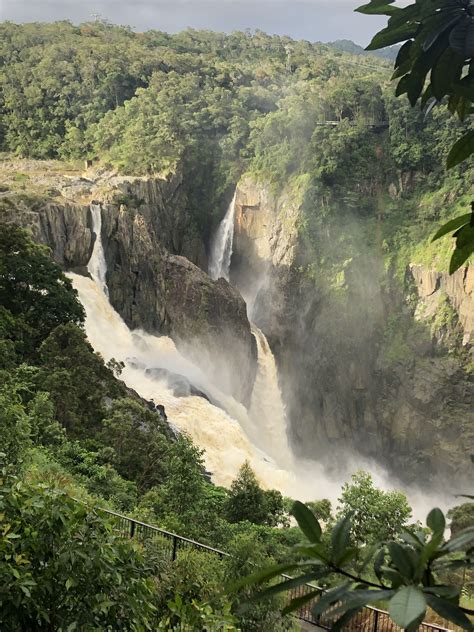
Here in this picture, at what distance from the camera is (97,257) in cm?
2450

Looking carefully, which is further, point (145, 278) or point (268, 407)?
point (268, 407)

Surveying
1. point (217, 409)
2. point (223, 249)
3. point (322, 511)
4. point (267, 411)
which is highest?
point (223, 249)

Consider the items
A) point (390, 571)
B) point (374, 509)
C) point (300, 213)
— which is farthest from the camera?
point (300, 213)

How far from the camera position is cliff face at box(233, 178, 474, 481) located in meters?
27.5

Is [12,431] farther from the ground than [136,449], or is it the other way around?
[136,449]

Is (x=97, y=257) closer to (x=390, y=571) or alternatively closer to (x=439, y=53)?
(x=439, y=53)

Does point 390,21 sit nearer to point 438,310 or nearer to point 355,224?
point 438,310

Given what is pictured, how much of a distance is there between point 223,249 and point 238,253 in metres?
0.72

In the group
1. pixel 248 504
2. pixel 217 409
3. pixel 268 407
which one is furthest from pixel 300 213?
pixel 248 504

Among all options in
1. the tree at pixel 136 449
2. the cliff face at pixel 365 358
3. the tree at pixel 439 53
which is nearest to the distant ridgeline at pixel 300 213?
the cliff face at pixel 365 358

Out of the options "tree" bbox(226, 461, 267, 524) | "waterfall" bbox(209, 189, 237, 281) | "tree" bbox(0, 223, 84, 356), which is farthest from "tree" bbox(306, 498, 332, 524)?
"waterfall" bbox(209, 189, 237, 281)

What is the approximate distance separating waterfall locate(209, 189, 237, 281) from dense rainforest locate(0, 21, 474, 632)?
387 millimetres

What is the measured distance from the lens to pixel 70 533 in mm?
2871

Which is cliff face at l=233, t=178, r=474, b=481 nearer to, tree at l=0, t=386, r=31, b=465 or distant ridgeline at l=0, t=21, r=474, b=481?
distant ridgeline at l=0, t=21, r=474, b=481
